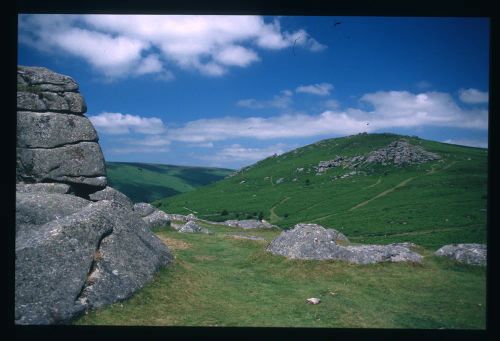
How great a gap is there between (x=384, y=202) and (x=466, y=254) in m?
99.9

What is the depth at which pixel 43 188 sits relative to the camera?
34.5m

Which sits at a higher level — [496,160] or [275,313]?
[496,160]

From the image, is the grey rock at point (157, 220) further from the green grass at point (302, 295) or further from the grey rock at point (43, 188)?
the green grass at point (302, 295)

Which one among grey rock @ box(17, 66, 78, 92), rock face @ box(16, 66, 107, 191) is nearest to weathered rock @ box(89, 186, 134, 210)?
rock face @ box(16, 66, 107, 191)

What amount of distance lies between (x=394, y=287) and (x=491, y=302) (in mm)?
7672

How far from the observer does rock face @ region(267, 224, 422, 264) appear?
28891 mm

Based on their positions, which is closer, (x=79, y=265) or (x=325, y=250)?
(x=79, y=265)

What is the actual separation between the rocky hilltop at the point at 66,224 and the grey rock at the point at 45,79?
0.31ft

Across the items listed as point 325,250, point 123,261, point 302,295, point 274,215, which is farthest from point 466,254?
point 274,215

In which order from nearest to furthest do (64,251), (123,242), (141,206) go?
(64,251) < (123,242) < (141,206)

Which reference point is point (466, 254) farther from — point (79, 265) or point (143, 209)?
point (143, 209)

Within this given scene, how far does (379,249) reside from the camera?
→ 101ft

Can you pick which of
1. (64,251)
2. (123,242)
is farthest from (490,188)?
(64,251)

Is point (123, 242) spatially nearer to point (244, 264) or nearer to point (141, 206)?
point (244, 264)
